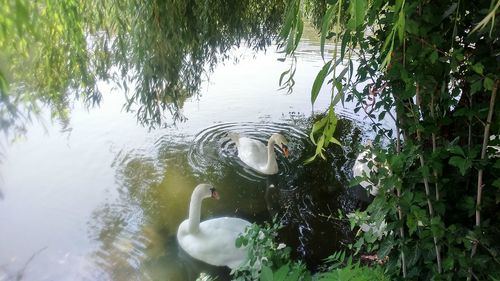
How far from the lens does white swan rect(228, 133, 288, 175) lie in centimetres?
383

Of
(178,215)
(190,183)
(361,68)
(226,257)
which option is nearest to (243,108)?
(190,183)

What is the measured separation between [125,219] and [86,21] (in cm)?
168

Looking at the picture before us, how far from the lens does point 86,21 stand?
1.92 meters

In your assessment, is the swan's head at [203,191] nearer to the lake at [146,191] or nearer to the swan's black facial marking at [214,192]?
the swan's black facial marking at [214,192]

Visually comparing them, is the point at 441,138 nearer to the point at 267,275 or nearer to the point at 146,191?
the point at 267,275

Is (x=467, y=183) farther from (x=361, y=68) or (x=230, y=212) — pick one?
(x=230, y=212)

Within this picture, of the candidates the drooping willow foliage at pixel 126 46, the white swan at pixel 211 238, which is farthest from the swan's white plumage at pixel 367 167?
the drooping willow foliage at pixel 126 46

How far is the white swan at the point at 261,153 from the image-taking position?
3826mm

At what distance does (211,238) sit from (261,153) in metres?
1.34

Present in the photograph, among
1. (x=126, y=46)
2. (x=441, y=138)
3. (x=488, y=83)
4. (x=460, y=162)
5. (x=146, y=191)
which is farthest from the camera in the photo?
(x=146, y=191)

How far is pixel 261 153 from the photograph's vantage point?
13.0 ft

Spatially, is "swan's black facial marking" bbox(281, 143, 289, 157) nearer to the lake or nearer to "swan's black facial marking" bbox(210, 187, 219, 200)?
the lake

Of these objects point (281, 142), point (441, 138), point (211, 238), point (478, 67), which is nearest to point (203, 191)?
point (211, 238)

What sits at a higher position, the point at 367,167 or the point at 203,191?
the point at 367,167
